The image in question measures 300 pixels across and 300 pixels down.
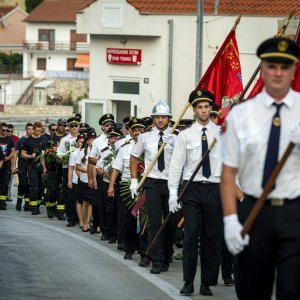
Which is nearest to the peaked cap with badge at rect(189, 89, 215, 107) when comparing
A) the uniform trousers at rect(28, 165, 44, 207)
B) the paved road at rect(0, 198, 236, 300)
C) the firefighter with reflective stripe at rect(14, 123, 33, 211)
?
the paved road at rect(0, 198, 236, 300)

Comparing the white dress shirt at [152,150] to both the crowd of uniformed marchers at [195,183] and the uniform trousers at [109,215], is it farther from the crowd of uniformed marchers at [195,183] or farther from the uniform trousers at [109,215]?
the uniform trousers at [109,215]

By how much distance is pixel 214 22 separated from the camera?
35.8 m

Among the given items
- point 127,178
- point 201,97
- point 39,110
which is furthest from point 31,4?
point 201,97

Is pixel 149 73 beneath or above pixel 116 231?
above

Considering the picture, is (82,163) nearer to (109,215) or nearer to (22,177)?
(109,215)

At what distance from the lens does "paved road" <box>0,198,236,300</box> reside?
12000 millimetres

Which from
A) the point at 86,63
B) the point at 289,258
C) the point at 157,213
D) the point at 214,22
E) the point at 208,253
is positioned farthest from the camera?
the point at 86,63

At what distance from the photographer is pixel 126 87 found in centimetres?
3750

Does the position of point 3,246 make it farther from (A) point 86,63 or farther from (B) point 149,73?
(A) point 86,63

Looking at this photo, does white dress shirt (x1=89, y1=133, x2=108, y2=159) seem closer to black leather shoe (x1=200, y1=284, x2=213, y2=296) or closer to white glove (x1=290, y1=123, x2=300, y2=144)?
black leather shoe (x1=200, y1=284, x2=213, y2=296)

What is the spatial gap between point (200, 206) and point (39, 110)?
85.3 meters

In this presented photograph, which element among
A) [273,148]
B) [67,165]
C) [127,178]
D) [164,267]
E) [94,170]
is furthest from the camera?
[67,165]

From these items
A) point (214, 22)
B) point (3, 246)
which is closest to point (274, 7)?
point (214, 22)

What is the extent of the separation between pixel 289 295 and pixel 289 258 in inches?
9.9
